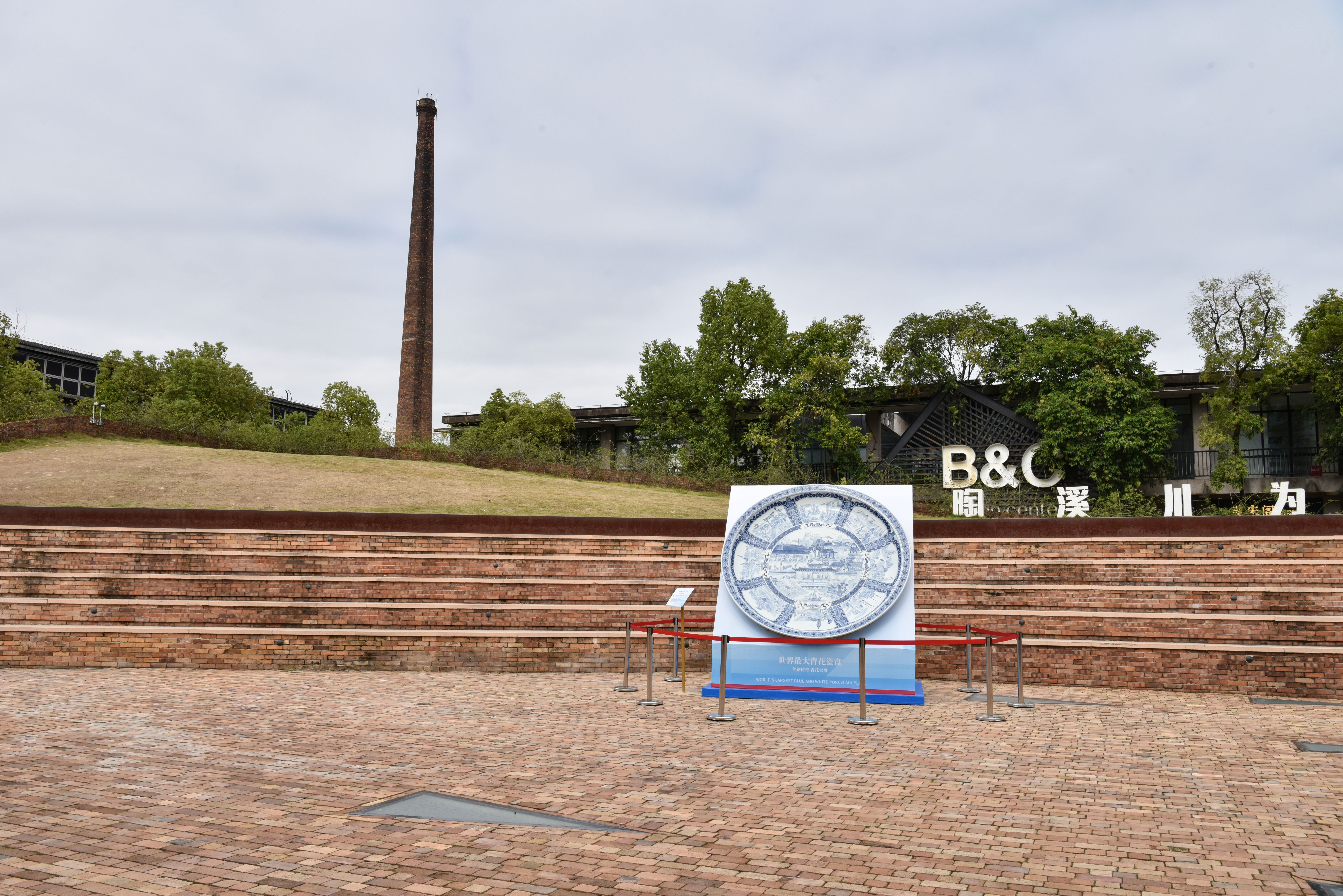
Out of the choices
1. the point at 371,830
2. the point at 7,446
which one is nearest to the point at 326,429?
the point at 7,446

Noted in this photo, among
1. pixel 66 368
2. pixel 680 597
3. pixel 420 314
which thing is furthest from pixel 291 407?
pixel 680 597

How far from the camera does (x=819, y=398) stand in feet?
114

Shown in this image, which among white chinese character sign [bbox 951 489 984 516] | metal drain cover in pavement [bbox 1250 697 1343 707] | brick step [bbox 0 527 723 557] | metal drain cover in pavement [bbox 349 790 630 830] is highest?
white chinese character sign [bbox 951 489 984 516]

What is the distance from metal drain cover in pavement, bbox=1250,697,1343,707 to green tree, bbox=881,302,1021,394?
23.6m

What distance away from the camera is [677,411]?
39062mm

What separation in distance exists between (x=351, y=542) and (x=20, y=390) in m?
38.1

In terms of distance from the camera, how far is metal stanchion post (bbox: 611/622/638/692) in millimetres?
10578

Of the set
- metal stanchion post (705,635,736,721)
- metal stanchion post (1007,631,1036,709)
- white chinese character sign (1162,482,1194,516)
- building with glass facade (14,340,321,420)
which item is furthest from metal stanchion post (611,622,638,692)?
building with glass facade (14,340,321,420)

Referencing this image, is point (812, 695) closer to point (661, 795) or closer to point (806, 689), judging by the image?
point (806, 689)

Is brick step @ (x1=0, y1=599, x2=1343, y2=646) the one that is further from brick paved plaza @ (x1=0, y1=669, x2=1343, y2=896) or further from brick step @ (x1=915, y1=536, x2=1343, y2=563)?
brick paved plaza @ (x1=0, y1=669, x2=1343, y2=896)

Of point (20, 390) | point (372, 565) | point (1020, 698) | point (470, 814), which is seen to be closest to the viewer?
point (470, 814)

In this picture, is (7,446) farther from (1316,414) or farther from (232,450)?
(1316,414)

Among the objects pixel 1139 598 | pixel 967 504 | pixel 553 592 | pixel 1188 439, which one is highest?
pixel 1188 439

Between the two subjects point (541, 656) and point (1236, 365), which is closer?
point (541, 656)
